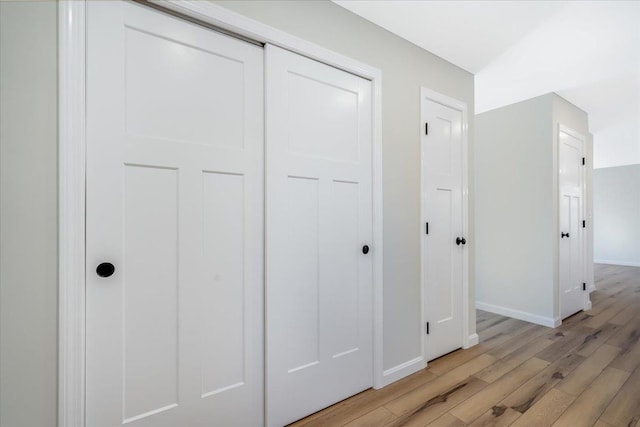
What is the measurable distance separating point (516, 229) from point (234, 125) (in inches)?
133

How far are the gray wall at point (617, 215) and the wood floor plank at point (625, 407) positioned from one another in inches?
265

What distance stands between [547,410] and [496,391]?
267 mm

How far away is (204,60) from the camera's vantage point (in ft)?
4.42

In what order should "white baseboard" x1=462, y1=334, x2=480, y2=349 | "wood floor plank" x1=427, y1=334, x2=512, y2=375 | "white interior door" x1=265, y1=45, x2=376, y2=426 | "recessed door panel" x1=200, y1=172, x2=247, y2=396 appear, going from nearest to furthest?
"recessed door panel" x1=200, y1=172, x2=247, y2=396 < "white interior door" x1=265, y1=45, x2=376, y2=426 < "wood floor plank" x1=427, y1=334, x2=512, y2=375 < "white baseboard" x1=462, y1=334, x2=480, y2=349

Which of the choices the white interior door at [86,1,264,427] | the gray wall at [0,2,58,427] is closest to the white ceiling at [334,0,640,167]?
the white interior door at [86,1,264,427]

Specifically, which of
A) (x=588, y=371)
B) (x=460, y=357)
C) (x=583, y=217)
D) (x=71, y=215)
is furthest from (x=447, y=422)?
(x=583, y=217)

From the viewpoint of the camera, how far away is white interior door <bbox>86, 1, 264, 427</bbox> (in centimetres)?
113

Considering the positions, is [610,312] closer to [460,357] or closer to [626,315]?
[626,315]

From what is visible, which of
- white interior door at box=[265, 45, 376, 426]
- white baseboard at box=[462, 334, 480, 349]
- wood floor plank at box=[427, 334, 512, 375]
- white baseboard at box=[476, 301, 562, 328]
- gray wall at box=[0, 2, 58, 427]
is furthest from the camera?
white baseboard at box=[476, 301, 562, 328]

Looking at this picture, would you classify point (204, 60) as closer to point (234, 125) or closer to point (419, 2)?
point (234, 125)

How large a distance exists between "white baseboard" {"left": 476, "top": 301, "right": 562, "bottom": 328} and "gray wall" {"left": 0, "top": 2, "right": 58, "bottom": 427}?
4.01 meters

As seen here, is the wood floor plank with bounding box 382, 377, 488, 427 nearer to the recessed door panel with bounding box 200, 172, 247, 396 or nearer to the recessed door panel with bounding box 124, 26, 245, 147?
the recessed door panel with bounding box 200, 172, 247, 396

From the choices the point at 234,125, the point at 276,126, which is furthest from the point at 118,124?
the point at 276,126

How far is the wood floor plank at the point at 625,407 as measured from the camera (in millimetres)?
1597
